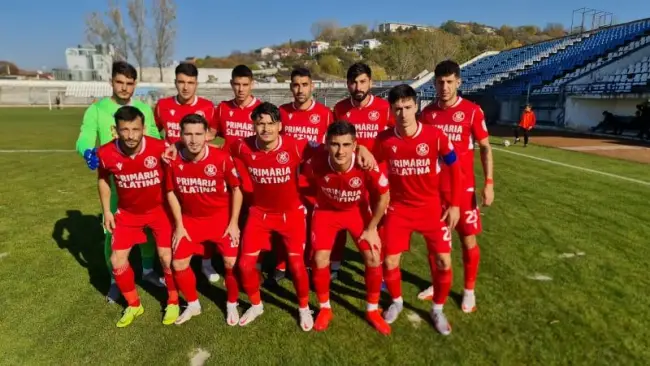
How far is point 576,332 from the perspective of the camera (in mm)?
3615

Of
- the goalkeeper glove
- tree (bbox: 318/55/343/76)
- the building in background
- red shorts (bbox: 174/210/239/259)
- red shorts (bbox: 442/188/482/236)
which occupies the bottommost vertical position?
red shorts (bbox: 174/210/239/259)

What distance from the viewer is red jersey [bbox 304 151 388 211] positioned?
11.9 feet

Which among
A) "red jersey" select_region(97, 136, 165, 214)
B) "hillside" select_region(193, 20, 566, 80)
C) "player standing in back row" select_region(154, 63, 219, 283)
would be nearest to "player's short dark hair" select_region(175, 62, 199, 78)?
"player standing in back row" select_region(154, 63, 219, 283)

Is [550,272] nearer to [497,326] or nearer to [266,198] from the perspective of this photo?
[497,326]

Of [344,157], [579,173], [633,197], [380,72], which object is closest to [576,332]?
[344,157]

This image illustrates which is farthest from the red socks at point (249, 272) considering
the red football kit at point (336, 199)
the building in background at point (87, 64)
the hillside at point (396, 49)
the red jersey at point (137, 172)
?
the building in background at point (87, 64)

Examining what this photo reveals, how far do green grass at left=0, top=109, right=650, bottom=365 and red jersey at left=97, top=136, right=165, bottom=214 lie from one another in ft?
3.63

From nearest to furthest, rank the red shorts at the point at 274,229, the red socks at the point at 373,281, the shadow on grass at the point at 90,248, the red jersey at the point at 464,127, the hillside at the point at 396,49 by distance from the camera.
→ the red socks at the point at 373,281, the red shorts at the point at 274,229, the red jersey at the point at 464,127, the shadow on grass at the point at 90,248, the hillside at the point at 396,49

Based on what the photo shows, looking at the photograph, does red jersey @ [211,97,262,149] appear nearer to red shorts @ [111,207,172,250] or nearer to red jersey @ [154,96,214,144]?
red jersey @ [154,96,214,144]

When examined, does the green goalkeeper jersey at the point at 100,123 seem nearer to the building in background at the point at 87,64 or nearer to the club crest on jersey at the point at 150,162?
the club crest on jersey at the point at 150,162

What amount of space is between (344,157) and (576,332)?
2494 millimetres

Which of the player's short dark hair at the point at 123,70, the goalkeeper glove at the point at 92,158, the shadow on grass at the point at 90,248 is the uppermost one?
the player's short dark hair at the point at 123,70

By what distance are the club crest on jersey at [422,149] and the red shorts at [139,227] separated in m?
2.40

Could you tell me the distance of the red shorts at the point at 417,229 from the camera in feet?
12.1
